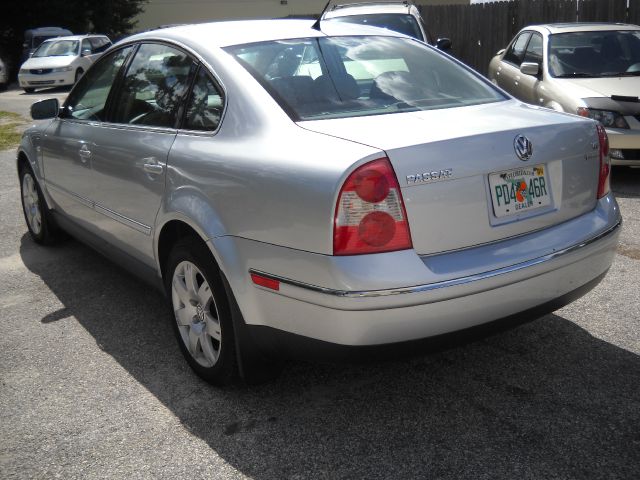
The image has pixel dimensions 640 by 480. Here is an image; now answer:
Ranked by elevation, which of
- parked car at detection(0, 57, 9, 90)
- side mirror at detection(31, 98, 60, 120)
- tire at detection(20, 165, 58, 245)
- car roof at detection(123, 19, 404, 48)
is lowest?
parked car at detection(0, 57, 9, 90)

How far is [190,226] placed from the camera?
3498 mm

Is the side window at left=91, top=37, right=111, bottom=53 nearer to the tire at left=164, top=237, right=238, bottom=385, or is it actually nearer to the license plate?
the tire at left=164, top=237, right=238, bottom=385

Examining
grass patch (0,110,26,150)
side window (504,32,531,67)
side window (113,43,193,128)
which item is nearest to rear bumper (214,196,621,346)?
side window (113,43,193,128)

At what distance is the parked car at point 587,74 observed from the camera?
7246 mm

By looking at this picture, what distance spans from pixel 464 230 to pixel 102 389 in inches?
76.3

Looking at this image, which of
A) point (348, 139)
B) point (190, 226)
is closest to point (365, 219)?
point (348, 139)

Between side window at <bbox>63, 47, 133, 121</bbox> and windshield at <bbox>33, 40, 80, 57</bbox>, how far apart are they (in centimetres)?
1841

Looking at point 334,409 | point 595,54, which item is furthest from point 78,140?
point 595,54

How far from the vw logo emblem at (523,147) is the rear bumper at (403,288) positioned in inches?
13.1

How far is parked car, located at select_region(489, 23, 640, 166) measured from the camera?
7246 mm

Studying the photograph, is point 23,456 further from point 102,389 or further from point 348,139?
point 348,139

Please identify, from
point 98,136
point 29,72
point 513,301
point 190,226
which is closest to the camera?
point 513,301

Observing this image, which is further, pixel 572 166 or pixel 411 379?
pixel 411 379

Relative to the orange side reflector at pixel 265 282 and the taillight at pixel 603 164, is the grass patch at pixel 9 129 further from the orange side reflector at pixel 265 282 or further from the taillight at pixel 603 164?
the taillight at pixel 603 164
